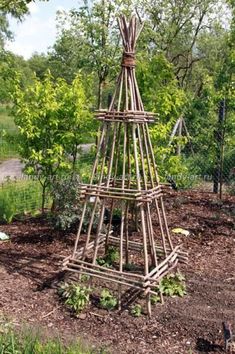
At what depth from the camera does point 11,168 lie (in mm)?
15086

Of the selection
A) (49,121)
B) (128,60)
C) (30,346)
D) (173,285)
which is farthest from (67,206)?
(30,346)

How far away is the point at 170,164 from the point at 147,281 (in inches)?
127

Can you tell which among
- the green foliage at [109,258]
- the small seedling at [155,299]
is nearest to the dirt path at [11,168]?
the green foliage at [109,258]

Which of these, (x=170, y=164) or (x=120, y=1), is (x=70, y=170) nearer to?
(x=170, y=164)

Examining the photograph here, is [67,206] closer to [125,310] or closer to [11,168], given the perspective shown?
[125,310]

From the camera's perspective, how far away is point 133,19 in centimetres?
490

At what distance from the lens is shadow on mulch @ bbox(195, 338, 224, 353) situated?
4.09 m

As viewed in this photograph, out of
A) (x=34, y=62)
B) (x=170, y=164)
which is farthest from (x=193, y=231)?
(x=34, y=62)

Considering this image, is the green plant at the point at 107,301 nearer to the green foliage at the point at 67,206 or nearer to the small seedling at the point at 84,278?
the small seedling at the point at 84,278

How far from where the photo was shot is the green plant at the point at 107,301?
15.8ft

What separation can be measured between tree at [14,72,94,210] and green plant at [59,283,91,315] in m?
2.64

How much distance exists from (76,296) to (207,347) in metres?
1.45

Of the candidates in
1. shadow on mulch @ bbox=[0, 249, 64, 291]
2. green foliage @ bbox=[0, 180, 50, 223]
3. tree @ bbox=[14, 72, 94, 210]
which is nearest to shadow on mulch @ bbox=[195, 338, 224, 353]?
shadow on mulch @ bbox=[0, 249, 64, 291]

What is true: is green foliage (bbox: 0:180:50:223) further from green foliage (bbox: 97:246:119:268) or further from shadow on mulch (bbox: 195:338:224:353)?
shadow on mulch (bbox: 195:338:224:353)
